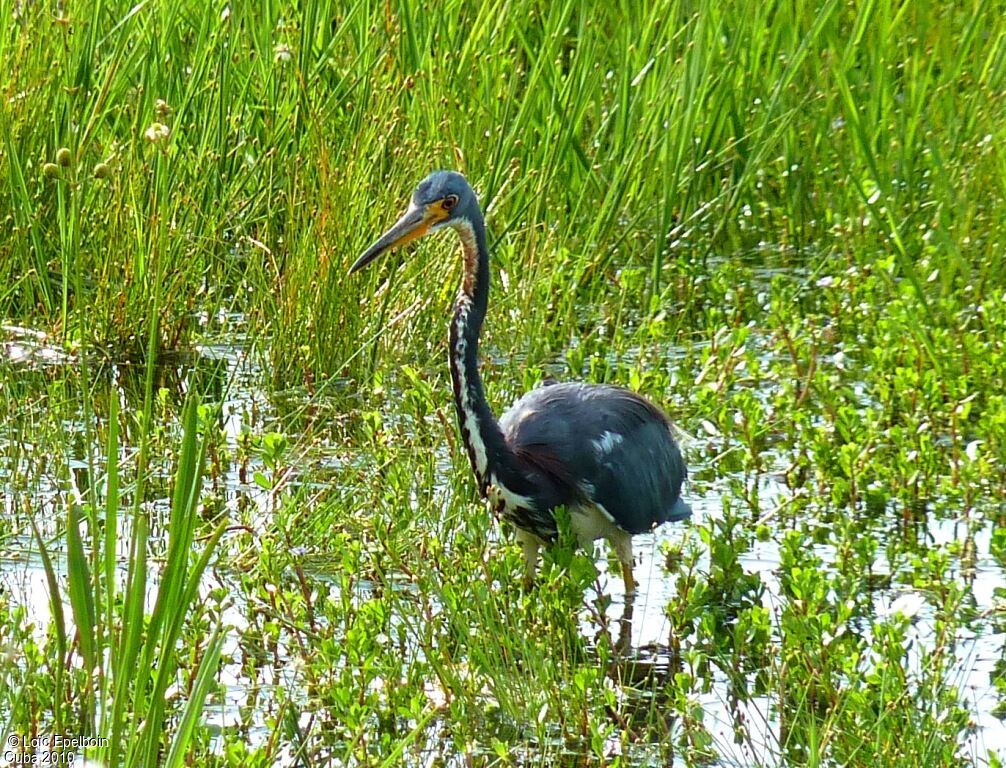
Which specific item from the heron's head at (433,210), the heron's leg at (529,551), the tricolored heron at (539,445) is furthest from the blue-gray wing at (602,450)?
the heron's head at (433,210)

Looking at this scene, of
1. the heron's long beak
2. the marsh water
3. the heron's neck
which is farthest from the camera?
the heron's long beak

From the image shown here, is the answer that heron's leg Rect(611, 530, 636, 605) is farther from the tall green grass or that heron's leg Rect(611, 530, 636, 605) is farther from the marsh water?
the tall green grass

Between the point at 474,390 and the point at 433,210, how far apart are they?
1.73 ft

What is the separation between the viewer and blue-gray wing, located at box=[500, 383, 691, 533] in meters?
4.61

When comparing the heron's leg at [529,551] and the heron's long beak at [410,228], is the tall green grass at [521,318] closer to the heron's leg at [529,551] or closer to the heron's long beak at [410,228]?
the heron's leg at [529,551]

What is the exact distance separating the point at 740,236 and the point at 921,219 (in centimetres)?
89

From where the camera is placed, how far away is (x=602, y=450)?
4668 mm

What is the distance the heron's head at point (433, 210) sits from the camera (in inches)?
179

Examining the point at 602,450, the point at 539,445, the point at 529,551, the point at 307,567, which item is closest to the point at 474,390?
the point at 539,445

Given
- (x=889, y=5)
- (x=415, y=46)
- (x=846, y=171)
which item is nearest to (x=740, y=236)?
(x=846, y=171)

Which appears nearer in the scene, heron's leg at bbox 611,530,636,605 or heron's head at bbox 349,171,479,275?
heron's head at bbox 349,171,479,275

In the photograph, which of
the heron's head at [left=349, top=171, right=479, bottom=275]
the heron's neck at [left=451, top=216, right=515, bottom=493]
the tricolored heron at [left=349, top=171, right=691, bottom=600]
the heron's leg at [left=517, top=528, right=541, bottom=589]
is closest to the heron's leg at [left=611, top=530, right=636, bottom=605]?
the tricolored heron at [left=349, top=171, right=691, bottom=600]

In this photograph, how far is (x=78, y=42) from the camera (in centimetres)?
603

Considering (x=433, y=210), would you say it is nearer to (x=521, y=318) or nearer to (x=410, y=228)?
(x=410, y=228)
